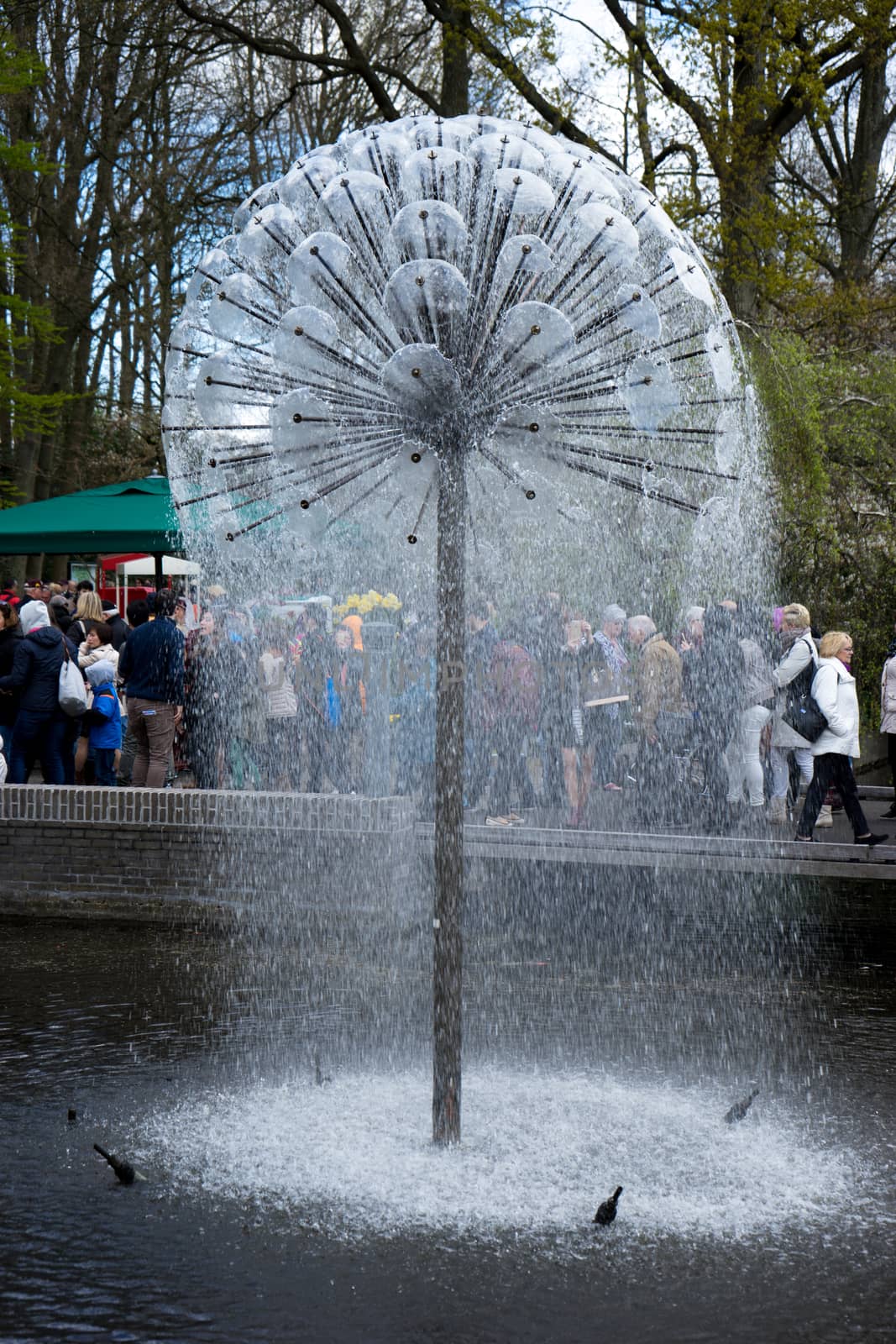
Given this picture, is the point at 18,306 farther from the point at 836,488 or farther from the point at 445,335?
the point at 445,335

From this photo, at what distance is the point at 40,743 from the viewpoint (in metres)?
13.7

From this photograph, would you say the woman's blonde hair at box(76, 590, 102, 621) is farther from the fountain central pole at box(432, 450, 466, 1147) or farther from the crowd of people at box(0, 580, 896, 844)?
the fountain central pole at box(432, 450, 466, 1147)

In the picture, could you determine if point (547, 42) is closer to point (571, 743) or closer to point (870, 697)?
point (870, 697)

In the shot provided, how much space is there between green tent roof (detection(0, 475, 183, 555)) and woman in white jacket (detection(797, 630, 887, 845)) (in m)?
6.95

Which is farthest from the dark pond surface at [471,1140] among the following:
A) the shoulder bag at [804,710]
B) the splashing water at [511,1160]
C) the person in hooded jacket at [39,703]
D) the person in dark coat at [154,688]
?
the person in hooded jacket at [39,703]

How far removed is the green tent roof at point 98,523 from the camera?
1627 centimetres

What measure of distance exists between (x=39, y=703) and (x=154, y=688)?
1339 millimetres

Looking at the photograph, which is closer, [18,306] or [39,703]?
[39,703]

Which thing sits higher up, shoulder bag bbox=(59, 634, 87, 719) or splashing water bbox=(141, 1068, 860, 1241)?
shoulder bag bbox=(59, 634, 87, 719)

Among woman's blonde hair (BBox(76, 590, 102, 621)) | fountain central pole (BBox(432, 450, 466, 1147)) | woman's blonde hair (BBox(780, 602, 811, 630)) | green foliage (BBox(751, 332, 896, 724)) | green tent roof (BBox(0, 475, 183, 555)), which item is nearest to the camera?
fountain central pole (BBox(432, 450, 466, 1147))

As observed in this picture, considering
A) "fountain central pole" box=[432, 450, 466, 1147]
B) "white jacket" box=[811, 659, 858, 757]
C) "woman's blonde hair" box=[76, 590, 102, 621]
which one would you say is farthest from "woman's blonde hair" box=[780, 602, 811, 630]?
"fountain central pole" box=[432, 450, 466, 1147]

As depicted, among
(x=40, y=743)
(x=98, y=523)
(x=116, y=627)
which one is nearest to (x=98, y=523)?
(x=98, y=523)

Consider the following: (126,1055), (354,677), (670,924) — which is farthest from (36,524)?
(126,1055)

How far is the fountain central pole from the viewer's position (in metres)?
5.62
